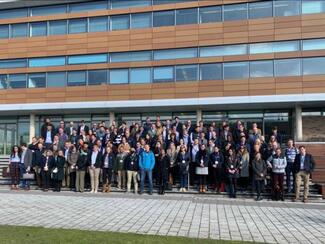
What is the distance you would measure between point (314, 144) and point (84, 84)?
15388mm

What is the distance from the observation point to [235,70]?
25625 millimetres

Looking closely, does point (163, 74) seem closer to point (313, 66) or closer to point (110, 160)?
point (313, 66)

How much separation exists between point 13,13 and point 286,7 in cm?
1883

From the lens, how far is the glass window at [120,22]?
27.5 metres

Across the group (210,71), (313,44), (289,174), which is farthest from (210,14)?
(289,174)

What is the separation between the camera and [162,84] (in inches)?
1046

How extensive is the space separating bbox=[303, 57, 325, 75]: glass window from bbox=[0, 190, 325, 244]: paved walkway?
1325 centimetres

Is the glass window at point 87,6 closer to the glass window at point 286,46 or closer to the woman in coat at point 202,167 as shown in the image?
the glass window at point 286,46

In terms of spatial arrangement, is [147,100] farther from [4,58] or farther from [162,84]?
[4,58]

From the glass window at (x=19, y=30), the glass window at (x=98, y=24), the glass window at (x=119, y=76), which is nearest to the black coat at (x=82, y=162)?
the glass window at (x=119, y=76)

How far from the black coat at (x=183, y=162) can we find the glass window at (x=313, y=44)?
525 inches

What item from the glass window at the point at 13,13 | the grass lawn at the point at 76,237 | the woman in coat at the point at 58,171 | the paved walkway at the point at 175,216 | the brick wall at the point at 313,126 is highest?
the glass window at the point at 13,13

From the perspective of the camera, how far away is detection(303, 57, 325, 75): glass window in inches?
954

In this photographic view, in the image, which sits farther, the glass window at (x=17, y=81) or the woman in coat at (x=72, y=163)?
the glass window at (x=17, y=81)
